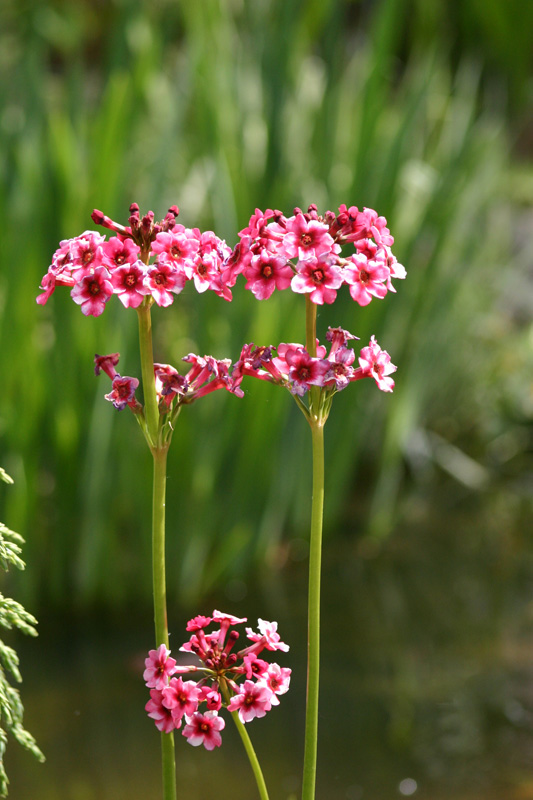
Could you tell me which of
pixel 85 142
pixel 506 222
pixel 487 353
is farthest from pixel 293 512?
pixel 506 222

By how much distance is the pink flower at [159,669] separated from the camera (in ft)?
1.77

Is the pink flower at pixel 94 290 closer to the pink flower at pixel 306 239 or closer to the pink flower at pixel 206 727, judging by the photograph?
the pink flower at pixel 306 239

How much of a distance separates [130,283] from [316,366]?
4.5 inches

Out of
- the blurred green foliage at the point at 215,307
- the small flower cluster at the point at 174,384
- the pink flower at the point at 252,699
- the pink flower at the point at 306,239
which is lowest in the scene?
the pink flower at the point at 252,699

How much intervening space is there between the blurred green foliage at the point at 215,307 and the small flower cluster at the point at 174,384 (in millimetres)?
818

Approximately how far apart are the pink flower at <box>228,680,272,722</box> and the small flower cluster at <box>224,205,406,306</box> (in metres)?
0.22

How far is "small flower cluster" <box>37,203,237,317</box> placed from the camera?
524mm

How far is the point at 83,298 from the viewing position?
0.53m

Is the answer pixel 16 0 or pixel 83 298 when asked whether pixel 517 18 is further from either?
pixel 83 298

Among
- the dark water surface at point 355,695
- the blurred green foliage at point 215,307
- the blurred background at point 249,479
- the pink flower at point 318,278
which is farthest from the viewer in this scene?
the blurred green foliage at point 215,307

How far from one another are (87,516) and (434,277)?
0.84 m

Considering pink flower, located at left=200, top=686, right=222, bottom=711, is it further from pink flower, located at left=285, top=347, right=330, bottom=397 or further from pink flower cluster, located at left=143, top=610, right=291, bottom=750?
pink flower, located at left=285, top=347, right=330, bottom=397

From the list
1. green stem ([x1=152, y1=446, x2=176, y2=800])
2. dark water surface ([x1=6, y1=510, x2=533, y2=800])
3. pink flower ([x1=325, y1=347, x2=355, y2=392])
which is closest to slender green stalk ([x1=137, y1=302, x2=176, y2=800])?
green stem ([x1=152, y1=446, x2=176, y2=800])

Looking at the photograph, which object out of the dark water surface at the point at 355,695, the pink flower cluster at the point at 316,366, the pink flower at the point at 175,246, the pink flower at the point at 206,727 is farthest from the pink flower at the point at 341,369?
the dark water surface at the point at 355,695
